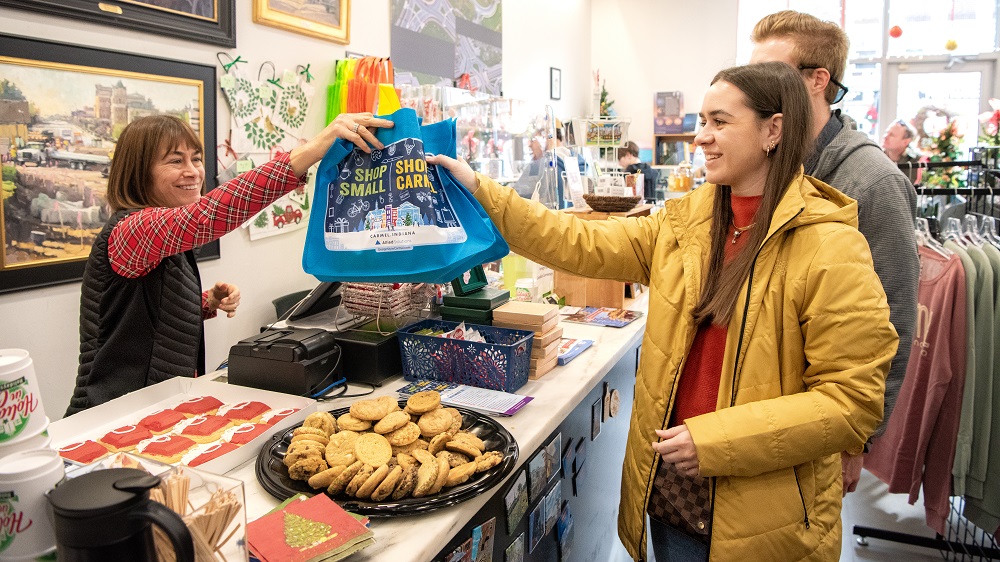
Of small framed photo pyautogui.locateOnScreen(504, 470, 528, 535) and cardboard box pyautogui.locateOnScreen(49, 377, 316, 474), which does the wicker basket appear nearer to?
small framed photo pyautogui.locateOnScreen(504, 470, 528, 535)

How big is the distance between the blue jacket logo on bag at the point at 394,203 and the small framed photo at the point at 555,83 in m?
5.91

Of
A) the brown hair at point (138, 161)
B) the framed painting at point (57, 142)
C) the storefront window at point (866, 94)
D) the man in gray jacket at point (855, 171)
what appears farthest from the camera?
the storefront window at point (866, 94)

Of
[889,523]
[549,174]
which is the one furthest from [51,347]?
[889,523]

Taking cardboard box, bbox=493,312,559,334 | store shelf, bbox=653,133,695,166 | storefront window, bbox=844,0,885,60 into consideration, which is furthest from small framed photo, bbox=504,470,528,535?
storefront window, bbox=844,0,885,60

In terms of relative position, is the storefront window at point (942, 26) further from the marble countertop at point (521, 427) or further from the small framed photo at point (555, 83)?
the marble countertop at point (521, 427)

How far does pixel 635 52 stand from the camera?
30.3 ft

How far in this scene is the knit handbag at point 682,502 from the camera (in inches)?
66.2

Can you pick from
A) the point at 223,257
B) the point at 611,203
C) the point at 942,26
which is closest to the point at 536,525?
the point at 611,203

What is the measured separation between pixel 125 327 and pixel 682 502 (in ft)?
5.22

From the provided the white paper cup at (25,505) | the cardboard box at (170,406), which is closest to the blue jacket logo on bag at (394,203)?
the cardboard box at (170,406)

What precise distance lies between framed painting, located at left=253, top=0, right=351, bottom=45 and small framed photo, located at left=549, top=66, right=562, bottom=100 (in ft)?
12.4

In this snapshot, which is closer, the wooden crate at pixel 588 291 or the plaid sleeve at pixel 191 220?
the plaid sleeve at pixel 191 220

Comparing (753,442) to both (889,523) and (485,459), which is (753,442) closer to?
(485,459)

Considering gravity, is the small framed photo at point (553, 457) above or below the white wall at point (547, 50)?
below
